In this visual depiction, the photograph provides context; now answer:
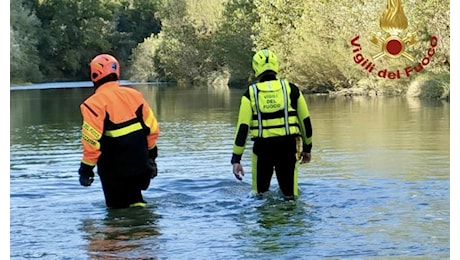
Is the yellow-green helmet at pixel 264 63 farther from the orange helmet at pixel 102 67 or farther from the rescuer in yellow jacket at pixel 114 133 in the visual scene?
the orange helmet at pixel 102 67

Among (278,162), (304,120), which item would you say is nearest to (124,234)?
(278,162)

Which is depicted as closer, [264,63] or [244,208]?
[264,63]

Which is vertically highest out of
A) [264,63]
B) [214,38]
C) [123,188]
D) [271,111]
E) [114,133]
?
[214,38]

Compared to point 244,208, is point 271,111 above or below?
above

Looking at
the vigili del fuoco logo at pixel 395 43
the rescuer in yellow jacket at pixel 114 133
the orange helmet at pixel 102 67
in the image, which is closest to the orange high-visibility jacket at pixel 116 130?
the rescuer in yellow jacket at pixel 114 133

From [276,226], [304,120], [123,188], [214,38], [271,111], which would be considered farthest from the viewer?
[214,38]

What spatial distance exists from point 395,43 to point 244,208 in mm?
26777

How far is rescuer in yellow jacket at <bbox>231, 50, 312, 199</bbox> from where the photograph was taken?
9523mm

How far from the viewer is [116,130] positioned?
8906mm

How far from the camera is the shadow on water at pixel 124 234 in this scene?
7.81m

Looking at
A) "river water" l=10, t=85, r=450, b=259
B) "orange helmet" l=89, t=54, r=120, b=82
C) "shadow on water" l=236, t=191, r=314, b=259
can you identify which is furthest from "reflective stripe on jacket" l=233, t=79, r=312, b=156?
"orange helmet" l=89, t=54, r=120, b=82

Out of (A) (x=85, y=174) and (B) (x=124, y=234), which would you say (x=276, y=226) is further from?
(A) (x=85, y=174)

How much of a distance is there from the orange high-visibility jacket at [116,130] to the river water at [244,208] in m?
0.66

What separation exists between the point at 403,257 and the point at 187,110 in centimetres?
2544
